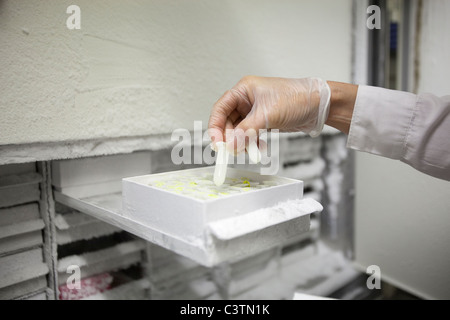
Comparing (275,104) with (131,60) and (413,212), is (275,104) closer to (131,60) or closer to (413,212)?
(131,60)

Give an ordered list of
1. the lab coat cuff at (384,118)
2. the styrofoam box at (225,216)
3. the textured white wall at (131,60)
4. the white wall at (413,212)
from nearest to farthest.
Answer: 1. the styrofoam box at (225,216)
2. the textured white wall at (131,60)
3. the lab coat cuff at (384,118)
4. the white wall at (413,212)

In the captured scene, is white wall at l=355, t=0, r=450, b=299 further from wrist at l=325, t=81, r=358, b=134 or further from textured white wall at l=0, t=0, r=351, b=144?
textured white wall at l=0, t=0, r=351, b=144

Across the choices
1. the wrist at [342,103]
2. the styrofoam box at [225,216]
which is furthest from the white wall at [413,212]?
the styrofoam box at [225,216]

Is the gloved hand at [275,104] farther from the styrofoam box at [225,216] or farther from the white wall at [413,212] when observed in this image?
the white wall at [413,212]

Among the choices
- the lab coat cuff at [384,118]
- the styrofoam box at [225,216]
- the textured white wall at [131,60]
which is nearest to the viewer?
the styrofoam box at [225,216]

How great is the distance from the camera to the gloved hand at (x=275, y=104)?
3.07ft

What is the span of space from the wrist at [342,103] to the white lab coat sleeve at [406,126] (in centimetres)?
2

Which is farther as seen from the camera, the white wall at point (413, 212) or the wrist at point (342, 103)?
the white wall at point (413, 212)

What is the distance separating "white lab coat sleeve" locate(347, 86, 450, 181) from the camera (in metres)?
1.00

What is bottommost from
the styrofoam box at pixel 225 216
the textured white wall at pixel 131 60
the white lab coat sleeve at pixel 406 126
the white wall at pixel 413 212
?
the white wall at pixel 413 212

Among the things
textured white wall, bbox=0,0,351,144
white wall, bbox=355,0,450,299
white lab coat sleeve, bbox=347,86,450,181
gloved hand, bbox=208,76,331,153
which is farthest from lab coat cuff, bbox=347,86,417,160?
textured white wall, bbox=0,0,351,144

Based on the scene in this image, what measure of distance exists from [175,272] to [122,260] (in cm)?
23

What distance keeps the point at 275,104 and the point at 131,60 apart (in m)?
0.48

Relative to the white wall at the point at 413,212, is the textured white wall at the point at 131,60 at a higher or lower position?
higher
